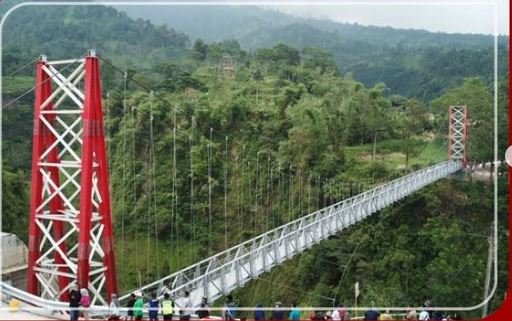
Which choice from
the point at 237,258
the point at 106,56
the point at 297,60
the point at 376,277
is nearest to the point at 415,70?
the point at 297,60

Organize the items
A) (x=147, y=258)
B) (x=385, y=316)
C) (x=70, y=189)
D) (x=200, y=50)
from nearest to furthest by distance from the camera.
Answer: (x=385, y=316) < (x=70, y=189) < (x=200, y=50) < (x=147, y=258)

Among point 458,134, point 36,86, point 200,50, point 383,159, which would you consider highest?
point 200,50

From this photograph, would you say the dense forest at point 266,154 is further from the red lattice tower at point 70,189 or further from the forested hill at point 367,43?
the red lattice tower at point 70,189

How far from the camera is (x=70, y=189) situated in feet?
11.0

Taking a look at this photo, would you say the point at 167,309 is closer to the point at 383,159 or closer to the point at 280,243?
the point at 280,243

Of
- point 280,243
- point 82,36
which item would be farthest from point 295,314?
point 82,36

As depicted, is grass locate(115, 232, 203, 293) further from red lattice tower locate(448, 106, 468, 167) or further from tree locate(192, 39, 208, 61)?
red lattice tower locate(448, 106, 468, 167)

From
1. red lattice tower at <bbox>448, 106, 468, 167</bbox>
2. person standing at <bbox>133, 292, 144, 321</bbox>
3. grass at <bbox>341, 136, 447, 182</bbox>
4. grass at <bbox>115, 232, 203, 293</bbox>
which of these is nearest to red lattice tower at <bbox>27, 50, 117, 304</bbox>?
person standing at <bbox>133, 292, 144, 321</bbox>

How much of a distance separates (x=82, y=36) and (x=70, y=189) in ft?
3.68

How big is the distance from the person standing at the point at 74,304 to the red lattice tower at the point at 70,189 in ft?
0.43

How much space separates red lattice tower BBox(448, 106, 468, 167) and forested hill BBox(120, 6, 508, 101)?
216 mm

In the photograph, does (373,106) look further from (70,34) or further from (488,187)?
(70,34)

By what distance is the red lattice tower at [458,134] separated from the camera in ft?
11.2

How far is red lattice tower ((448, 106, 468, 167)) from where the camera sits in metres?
3.41
